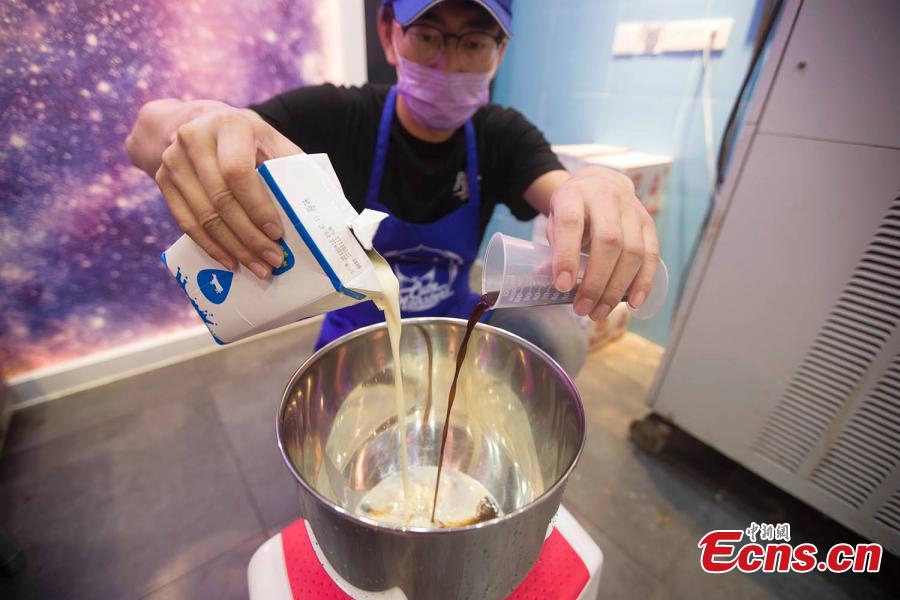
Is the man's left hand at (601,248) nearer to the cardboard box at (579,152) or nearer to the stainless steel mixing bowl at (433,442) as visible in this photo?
the stainless steel mixing bowl at (433,442)

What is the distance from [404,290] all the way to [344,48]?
1060 millimetres

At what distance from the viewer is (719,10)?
1178mm

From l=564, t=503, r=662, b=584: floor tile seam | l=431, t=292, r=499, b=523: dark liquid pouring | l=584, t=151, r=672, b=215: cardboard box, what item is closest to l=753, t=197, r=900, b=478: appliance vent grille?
l=564, t=503, r=662, b=584: floor tile seam

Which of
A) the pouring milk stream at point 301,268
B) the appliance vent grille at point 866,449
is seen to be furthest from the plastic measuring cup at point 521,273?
the appliance vent grille at point 866,449

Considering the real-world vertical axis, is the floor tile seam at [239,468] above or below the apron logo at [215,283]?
below

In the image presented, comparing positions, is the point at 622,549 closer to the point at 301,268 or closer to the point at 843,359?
the point at 843,359

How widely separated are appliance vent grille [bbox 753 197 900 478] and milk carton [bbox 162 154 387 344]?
85cm

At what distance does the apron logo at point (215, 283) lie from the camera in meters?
0.42

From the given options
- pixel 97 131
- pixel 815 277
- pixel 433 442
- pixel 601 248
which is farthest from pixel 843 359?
pixel 97 131

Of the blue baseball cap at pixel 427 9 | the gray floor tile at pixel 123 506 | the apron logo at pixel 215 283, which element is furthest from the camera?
the gray floor tile at pixel 123 506

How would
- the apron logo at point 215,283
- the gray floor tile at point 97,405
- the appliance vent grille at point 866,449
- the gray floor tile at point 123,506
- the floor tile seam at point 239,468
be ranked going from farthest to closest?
the gray floor tile at point 97,405, the floor tile seam at point 239,468, the gray floor tile at point 123,506, the appliance vent grille at point 866,449, the apron logo at point 215,283

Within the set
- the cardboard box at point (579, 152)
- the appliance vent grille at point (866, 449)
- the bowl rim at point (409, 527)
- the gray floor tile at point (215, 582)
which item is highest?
the cardboard box at point (579, 152)

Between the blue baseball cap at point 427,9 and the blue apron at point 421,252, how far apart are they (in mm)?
189

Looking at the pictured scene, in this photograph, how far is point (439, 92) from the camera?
0.77 m
